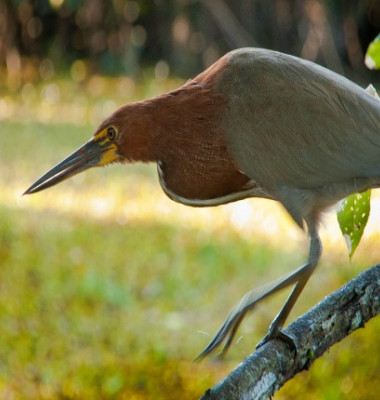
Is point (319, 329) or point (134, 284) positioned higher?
point (319, 329)

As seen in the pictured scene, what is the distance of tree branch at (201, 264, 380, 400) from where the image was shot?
128 cm

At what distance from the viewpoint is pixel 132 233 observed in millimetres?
4066

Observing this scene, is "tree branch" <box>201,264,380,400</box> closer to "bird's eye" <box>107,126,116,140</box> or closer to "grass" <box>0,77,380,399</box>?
"bird's eye" <box>107,126,116,140</box>

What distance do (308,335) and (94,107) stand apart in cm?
483

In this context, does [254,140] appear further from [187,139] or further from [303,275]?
[303,275]

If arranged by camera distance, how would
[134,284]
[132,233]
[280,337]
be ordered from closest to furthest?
[280,337], [134,284], [132,233]

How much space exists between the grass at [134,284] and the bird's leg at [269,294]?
1.16m

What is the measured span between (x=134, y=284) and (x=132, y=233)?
1.57 ft

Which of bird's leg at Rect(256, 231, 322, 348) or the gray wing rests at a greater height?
the gray wing

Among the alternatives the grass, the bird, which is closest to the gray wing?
the bird

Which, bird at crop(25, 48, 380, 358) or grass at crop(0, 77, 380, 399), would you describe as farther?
grass at crop(0, 77, 380, 399)

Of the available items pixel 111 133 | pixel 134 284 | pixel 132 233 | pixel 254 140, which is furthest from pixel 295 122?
pixel 132 233

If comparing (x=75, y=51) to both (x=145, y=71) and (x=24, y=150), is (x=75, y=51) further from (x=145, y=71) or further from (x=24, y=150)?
(x=24, y=150)

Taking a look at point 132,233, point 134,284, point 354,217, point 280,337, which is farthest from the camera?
point 132,233
